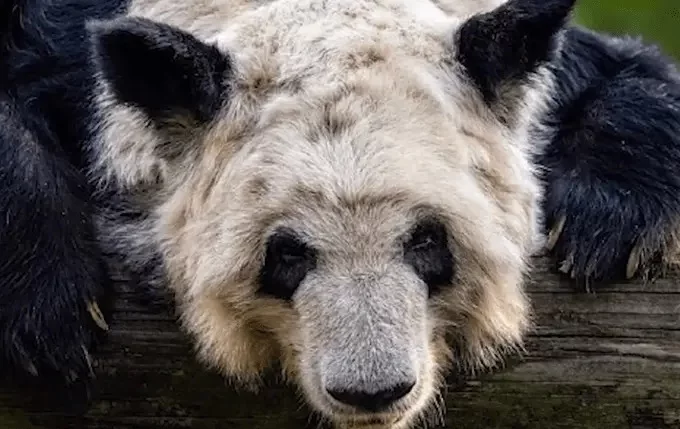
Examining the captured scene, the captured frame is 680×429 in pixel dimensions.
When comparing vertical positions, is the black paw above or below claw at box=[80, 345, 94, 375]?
above

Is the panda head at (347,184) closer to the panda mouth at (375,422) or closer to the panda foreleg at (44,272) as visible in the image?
the panda mouth at (375,422)

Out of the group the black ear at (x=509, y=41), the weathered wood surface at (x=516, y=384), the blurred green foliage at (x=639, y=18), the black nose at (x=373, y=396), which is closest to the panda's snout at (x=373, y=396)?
the black nose at (x=373, y=396)

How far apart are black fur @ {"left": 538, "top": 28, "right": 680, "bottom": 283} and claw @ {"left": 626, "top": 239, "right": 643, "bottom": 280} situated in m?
0.02

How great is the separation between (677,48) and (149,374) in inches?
262

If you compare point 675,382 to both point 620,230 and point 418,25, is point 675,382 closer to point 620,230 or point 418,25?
point 620,230

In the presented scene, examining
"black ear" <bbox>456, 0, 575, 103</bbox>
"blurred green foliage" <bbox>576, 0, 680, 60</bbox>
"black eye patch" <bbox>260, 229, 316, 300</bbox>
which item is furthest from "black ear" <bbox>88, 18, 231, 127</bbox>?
"blurred green foliage" <bbox>576, 0, 680, 60</bbox>

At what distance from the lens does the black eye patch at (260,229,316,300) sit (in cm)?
424

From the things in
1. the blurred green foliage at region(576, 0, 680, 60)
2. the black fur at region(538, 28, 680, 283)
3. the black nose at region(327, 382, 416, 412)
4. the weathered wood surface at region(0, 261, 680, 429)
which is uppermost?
the black nose at region(327, 382, 416, 412)

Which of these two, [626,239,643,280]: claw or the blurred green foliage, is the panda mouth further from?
the blurred green foliage

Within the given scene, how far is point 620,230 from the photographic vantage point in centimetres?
494

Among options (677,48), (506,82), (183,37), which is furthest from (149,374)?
(677,48)

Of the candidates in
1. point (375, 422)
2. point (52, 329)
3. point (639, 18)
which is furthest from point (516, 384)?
point (639, 18)

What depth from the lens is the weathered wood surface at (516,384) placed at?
4.68 m

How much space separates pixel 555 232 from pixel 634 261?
251 millimetres
